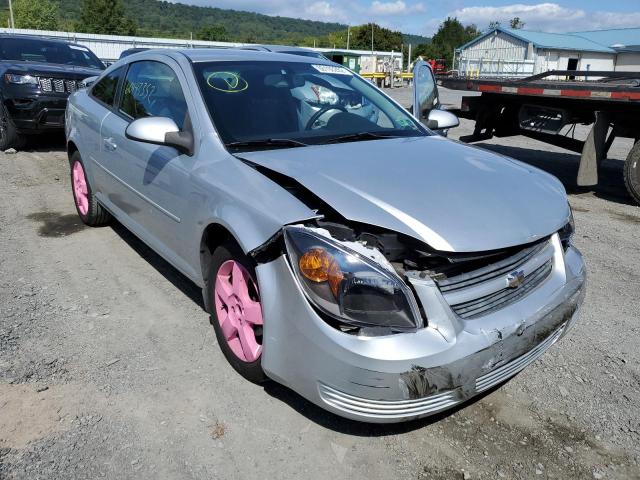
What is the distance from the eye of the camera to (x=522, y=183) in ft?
9.10

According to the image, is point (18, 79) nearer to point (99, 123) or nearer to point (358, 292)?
point (99, 123)

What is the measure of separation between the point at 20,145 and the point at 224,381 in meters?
7.61

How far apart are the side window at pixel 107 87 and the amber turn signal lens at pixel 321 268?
9.76ft

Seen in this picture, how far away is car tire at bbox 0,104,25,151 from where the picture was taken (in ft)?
26.9

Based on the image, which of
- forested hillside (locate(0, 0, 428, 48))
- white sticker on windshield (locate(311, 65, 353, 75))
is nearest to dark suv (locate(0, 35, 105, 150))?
white sticker on windshield (locate(311, 65, 353, 75))

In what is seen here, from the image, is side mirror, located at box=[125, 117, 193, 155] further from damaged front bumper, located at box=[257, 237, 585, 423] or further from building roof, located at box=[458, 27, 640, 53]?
building roof, located at box=[458, 27, 640, 53]

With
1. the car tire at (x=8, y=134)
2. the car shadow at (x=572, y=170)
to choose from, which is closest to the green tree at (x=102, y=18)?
the car tire at (x=8, y=134)

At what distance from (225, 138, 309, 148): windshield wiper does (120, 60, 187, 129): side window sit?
0.47 meters

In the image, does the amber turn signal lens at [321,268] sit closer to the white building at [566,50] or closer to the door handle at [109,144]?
the door handle at [109,144]

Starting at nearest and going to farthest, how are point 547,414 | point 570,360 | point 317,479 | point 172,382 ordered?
point 317,479 < point 547,414 < point 172,382 < point 570,360

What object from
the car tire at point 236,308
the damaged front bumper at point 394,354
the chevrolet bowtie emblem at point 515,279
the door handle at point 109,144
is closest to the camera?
the damaged front bumper at point 394,354

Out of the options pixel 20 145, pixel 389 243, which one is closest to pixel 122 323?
pixel 389 243

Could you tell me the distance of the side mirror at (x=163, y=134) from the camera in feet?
9.89

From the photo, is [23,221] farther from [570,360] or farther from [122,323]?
[570,360]
